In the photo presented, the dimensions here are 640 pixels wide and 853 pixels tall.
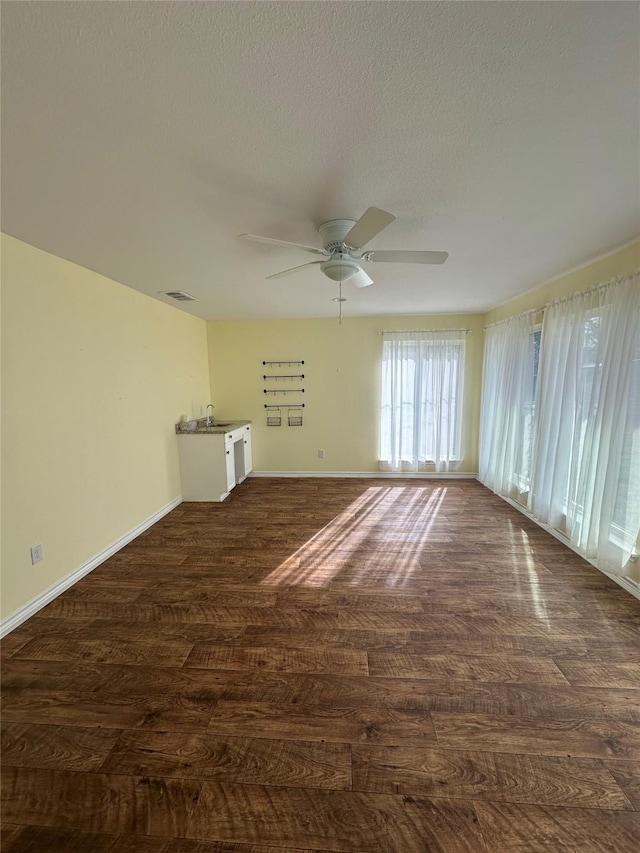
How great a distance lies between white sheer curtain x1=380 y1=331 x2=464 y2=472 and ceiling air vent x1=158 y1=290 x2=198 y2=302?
269cm

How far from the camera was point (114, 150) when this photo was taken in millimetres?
1312

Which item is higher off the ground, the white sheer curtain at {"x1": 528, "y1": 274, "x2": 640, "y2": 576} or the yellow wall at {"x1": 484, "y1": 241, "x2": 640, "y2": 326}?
the yellow wall at {"x1": 484, "y1": 241, "x2": 640, "y2": 326}

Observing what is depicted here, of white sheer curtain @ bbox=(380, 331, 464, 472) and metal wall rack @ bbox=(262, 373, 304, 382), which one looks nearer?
white sheer curtain @ bbox=(380, 331, 464, 472)

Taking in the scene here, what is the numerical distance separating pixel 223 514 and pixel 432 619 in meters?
2.51

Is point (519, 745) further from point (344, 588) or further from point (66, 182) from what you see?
point (66, 182)

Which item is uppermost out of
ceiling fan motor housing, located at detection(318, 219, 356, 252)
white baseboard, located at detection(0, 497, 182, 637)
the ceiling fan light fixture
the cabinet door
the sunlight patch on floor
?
ceiling fan motor housing, located at detection(318, 219, 356, 252)

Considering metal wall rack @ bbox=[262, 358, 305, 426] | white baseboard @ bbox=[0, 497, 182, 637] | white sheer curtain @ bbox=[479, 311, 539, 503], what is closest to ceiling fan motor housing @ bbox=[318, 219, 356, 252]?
white sheer curtain @ bbox=[479, 311, 539, 503]

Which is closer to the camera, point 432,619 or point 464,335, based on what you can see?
point 432,619

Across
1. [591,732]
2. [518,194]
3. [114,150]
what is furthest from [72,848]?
[518,194]

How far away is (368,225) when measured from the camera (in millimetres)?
1539

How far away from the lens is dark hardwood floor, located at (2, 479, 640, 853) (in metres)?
1.16

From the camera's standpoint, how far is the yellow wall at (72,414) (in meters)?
2.09

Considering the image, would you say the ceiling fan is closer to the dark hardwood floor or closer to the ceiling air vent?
the ceiling air vent

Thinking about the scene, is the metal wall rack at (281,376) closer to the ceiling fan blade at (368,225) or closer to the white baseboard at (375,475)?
the white baseboard at (375,475)
